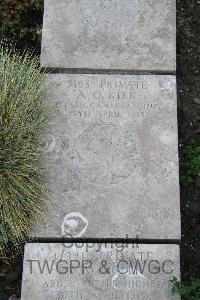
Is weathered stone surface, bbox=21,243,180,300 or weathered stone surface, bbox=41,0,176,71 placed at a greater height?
weathered stone surface, bbox=41,0,176,71

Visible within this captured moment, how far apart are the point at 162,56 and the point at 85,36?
1.89ft

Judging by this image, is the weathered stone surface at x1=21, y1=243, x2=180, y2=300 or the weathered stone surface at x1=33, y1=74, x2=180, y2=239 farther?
the weathered stone surface at x1=33, y1=74, x2=180, y2=239

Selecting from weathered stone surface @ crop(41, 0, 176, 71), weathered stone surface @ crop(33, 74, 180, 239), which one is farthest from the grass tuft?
weathered stone surface @ crop(41, 0, 176, 71)

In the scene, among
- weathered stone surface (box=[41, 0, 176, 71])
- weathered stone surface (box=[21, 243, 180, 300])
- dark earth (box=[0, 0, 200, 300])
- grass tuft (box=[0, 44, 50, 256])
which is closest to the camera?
weathered stone surface (box=[21, 243, 180, 300])

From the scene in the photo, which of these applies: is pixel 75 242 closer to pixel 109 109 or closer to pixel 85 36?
pixel 109 109

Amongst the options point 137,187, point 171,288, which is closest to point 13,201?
point 137,187

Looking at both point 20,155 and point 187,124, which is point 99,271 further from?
point 187,124

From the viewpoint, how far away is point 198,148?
3.71 metres

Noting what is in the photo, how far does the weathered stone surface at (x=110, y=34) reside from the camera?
365 cm

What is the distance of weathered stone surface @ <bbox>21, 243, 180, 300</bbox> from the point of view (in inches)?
123

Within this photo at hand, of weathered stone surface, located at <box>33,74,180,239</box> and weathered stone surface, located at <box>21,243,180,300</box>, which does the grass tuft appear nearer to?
weathered stone surface, located at <box>33,74,180,239</box>

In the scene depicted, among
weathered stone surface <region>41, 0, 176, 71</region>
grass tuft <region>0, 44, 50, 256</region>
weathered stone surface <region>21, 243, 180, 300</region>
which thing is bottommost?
weathered stone surface <region>21, 243, 180, 300</region>

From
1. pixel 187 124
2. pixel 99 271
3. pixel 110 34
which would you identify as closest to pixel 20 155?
pixel 99 271

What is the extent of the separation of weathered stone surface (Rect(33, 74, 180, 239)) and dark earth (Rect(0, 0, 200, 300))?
13.3 inches
